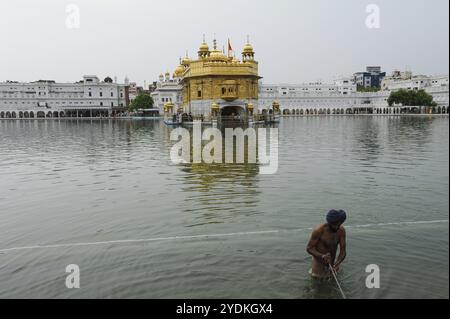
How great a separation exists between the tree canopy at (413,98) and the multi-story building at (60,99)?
6298cm

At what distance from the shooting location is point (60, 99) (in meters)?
101

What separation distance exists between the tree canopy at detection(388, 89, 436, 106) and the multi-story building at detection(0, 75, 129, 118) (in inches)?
2480

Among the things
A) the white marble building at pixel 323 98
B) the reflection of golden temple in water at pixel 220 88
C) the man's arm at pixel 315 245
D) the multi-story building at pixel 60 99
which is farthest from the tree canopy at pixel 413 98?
the man's arm at pixel 315 245

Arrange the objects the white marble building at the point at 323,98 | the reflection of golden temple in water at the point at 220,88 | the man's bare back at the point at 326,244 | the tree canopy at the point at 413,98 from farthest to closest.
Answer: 1. the white marble building at the point at 323,98
2. the tree canopy at the point at 413,98
3. the reflection of golden temple in water at the point at 220,88
4. the man's bare back at the point at 326,244

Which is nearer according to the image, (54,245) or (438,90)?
(54,245)

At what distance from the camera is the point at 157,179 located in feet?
46.2

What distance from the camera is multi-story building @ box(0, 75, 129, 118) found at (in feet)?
320

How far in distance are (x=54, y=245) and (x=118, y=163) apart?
34.4 feet

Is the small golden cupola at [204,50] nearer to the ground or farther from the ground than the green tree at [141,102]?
farther from the ground

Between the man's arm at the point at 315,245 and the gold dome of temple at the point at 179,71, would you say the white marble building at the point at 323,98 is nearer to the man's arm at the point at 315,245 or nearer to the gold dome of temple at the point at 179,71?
the gold dome of temple at the point at 179,71

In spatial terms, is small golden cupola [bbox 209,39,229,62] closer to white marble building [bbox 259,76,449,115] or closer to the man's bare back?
white marble building [bbox 259,76,449,115]

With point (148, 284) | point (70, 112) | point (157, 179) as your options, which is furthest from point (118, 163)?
point (70, 112)

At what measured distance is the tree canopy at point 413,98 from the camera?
88500 millimetres
